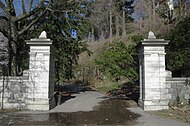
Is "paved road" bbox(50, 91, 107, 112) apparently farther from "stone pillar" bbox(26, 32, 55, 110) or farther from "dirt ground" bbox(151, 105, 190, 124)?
"dirt ground" bbox(151, 105, 190, 124)

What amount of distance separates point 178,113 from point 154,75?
7.48 ft

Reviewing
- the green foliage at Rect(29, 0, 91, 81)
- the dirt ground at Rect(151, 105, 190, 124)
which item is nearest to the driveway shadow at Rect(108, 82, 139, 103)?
the green foliage at Rect(29, 0, 91, 81)

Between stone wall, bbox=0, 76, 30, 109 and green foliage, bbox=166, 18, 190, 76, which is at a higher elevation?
green foliage, bbox=166, 18, 190, 76

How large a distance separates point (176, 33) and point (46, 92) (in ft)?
28.5

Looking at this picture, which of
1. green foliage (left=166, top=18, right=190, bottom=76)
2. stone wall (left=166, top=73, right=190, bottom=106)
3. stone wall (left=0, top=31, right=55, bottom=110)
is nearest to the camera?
stone wall (left=0, top=31, right=55, bottom=110)

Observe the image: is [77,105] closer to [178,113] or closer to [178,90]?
[178,90]

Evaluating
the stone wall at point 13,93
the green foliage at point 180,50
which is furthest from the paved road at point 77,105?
the green foliage at point 180,50

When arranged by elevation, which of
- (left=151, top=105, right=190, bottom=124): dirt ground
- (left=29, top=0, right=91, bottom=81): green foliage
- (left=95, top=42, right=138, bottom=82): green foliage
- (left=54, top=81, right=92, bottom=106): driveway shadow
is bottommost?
(left=54, top=81, right=92, bottom=106): driveway shadow

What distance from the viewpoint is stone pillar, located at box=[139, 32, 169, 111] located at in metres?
13.4

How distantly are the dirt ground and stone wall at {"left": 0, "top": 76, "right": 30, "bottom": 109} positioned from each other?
243 inches

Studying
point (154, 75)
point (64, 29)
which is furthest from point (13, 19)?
point (154, 75)

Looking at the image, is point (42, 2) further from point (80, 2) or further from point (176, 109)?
point (176, 109)

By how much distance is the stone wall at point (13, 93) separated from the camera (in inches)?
526

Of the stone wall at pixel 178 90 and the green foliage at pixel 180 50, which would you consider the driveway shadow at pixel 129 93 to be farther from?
the stone wall at pixel 178 90
